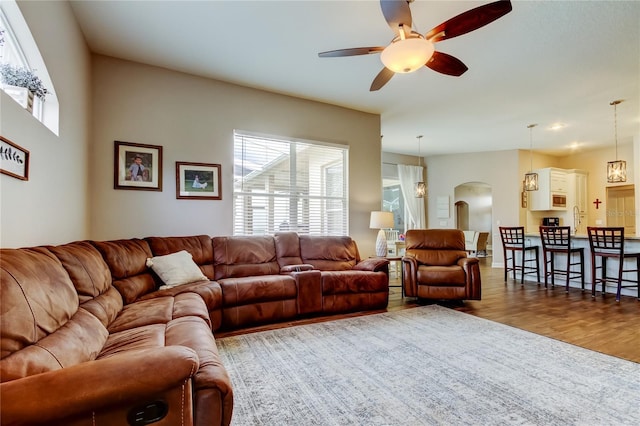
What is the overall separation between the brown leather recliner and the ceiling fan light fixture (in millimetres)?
2599

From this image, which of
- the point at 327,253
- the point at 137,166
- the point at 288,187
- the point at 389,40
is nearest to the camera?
the point at 389,40

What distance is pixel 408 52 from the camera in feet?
7.82

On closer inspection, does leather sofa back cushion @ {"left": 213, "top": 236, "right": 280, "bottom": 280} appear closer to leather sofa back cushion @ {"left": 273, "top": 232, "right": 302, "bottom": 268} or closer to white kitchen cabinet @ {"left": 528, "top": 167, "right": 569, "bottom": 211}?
leather sofa back cushion @ {"left": 273, "top": 232, "right": 302, "bottom": 268}

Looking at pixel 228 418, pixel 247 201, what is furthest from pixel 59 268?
pixel 247 201

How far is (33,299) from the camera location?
1.26 m

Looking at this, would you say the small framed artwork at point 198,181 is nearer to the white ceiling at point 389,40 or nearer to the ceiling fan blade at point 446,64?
the white ceiling at point 389,40

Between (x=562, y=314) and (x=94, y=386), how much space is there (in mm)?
4434

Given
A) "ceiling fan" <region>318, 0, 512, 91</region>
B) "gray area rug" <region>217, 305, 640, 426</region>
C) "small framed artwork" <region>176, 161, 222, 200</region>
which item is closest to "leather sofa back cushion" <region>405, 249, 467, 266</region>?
"gray area rug" <region>217, 305, 640, 426</region>

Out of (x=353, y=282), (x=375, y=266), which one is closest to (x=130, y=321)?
(x=353, y=282)

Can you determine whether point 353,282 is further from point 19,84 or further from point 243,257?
point 19,84

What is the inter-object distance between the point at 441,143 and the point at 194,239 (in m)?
5.90

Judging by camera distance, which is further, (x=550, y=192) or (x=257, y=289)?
(x=550, y=192)

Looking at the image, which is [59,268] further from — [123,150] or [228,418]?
[123,150]

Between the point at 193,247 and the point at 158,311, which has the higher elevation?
the point at 193,247
